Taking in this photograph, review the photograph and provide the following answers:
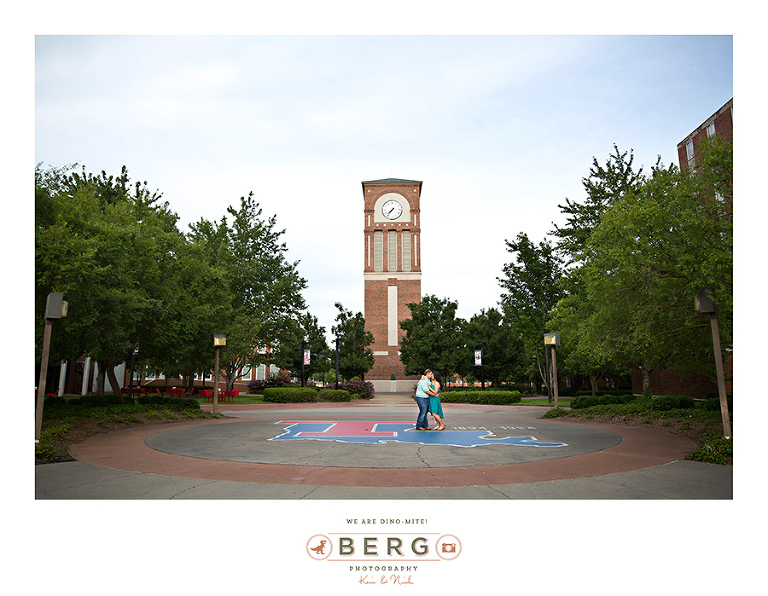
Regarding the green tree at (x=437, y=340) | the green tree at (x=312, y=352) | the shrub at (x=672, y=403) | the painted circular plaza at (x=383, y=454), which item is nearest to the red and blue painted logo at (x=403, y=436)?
the painted circular plaza at (x=383, y=454)

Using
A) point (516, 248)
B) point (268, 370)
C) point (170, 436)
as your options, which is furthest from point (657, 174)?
point (268, 370)

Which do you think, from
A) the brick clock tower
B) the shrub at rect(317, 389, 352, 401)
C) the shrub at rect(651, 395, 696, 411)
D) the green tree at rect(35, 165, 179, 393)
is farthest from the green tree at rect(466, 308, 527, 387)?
the green tree at rect(35, 165, 179, 393)

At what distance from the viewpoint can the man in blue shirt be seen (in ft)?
39.4

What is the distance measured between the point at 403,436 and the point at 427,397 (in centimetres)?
142

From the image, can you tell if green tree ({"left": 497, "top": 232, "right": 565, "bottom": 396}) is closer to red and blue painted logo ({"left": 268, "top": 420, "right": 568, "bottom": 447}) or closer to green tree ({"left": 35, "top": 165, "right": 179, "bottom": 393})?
red and blue painted logo ({"left": 268, "top": 420, "right": 568, "bottom": 447})

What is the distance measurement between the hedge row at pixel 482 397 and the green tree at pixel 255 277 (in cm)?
1385

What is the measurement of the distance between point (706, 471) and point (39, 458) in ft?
31.4

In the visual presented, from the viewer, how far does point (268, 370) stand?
2274 inches

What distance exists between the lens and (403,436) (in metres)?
11.3

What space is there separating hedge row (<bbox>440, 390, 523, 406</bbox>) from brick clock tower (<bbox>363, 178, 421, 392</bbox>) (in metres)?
20.8

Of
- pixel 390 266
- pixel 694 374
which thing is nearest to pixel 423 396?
pixel 694 374
